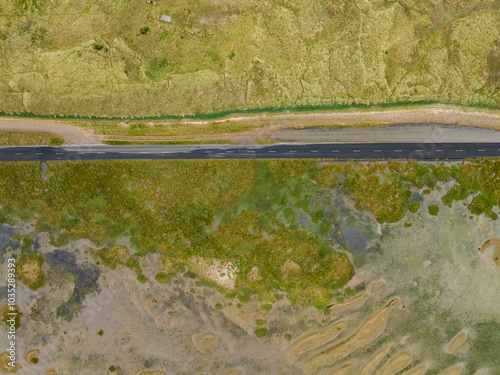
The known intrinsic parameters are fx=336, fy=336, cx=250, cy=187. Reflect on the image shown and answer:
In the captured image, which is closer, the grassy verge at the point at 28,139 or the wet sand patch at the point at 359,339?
the wet sand patch at the point at 359,339

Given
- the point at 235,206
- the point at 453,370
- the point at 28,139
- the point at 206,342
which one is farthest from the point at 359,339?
the point at 28,139

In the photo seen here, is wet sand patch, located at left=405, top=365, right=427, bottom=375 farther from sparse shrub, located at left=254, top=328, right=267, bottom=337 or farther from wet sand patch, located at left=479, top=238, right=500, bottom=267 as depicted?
sparse shrub, located at left=254, top=328, right=267, bottom=337

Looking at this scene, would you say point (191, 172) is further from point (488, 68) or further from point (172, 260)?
point (488, 68)

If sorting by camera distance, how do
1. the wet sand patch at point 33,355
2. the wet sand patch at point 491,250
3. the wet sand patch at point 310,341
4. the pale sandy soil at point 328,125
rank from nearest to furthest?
1. the wet sand patch at point 33,355
2. the wet sand patch at point 310,341
3. the wet sand patch at point 491,250
4. the pale sandy soil at point 328,125

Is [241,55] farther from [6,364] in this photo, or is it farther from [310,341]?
[6,364]

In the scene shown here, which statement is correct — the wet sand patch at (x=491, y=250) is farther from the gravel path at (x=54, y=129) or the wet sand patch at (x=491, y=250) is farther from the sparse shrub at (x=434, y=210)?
the gravel path at (x=54, y=129)

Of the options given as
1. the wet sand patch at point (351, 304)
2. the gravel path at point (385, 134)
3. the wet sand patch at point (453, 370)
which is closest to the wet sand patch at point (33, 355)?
the wet sand patch at point (351, 304)
